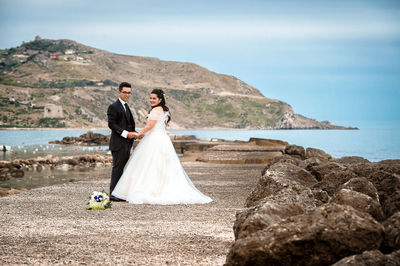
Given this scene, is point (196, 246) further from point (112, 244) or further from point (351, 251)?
point (351, 251)

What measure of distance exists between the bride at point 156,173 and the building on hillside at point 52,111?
160 metres

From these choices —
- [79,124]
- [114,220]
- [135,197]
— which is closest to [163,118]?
[135,197]

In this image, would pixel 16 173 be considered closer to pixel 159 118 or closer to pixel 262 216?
pixel 159 118

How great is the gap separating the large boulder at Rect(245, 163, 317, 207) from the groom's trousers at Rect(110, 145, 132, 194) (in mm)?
3359

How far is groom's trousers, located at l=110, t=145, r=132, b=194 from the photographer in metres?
10.5

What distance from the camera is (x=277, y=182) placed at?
7.77 meters

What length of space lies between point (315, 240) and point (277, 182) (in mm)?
3854

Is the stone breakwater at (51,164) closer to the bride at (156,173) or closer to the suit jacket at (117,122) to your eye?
the suit jacket at (117,122)

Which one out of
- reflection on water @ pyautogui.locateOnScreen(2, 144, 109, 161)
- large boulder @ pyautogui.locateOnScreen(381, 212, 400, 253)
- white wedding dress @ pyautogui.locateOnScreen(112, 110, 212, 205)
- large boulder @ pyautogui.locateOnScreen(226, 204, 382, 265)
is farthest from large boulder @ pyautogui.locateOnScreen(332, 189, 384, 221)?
reflection on water @ pyautogui.locateOnScreen(2, 144, 109, 161)

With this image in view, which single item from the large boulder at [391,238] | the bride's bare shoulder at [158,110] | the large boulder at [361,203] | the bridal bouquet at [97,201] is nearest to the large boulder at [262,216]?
the large boulder at [361,203]

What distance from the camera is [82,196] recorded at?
11227 mm

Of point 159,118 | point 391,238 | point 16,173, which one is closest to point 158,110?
point 159,118

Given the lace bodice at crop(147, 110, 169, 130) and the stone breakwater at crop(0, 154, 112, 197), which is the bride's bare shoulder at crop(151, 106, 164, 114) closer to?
the lace bodice at crop(147, 110, 169, 130)

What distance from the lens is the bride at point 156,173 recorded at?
1002 centimetres
